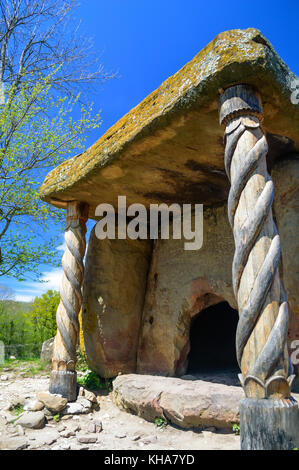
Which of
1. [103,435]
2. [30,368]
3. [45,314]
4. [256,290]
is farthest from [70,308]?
[45,314]

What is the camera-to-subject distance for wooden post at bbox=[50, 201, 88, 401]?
14.9ft

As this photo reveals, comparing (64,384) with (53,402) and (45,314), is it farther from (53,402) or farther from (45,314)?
(45,314)

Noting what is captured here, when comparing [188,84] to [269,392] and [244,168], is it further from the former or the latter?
[269,392]

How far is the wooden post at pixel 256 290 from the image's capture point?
226cm

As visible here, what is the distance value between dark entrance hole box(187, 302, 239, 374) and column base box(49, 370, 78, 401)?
2.31 meters

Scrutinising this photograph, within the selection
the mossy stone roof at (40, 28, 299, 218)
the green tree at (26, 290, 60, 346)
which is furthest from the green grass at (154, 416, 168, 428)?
the green tree at (26, 290, 60, 346)

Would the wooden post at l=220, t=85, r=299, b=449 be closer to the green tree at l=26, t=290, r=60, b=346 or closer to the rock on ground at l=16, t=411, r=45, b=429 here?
the rock on ground at l=16, t=411, r=45, b=429

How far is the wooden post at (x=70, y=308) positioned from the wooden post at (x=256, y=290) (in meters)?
2.78

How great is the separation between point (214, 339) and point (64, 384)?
3.52 meters

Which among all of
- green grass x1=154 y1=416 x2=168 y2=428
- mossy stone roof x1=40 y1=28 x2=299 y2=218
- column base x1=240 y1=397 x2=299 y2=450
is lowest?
green grass x1=154 y1=416 x2=168 y2=428

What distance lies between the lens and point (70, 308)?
479 centimetres

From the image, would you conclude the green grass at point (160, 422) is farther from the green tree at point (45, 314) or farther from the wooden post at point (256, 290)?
the green tree at point (45, 314)

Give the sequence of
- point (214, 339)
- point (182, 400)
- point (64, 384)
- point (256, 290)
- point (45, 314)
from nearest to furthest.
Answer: point (256, 290) → point (182, 400) → point (64, 384) → point (214, 339) → point (45, 314)
